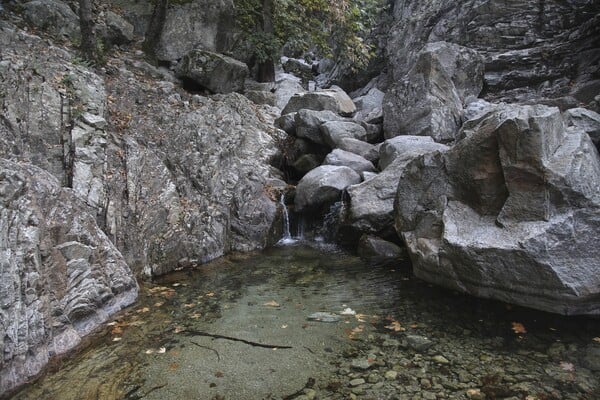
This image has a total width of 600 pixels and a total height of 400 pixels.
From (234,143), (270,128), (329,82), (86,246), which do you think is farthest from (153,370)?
(329,82)

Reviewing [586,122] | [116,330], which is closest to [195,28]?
[116,330]

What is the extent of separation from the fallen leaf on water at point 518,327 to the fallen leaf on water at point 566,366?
73cm

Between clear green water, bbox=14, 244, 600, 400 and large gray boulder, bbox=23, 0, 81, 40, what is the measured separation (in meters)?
8.38

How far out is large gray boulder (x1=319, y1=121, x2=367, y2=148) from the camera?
1248cm

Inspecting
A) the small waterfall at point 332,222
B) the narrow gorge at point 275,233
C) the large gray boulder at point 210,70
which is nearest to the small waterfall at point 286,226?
the narrow gorge at point 275,233

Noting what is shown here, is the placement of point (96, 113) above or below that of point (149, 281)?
above

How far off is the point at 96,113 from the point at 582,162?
28.6 feet

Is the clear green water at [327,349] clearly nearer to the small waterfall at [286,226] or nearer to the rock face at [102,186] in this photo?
the rock face at [102,186]

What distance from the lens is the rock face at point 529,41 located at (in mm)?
14594

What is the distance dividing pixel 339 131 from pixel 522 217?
23.8 feet

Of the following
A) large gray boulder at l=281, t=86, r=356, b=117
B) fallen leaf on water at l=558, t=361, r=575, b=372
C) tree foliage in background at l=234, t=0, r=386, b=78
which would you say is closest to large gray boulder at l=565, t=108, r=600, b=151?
fallen leaf on water at l=558, t=361, r=575, b=372

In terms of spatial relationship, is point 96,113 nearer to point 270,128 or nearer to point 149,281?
point 149,281

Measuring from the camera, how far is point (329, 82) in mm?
23984

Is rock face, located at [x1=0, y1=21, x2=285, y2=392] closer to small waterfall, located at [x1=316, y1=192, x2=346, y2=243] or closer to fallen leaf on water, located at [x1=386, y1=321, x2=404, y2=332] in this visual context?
small waterfall, located at [x1=316, y1=192, x2=346, y2=243]
